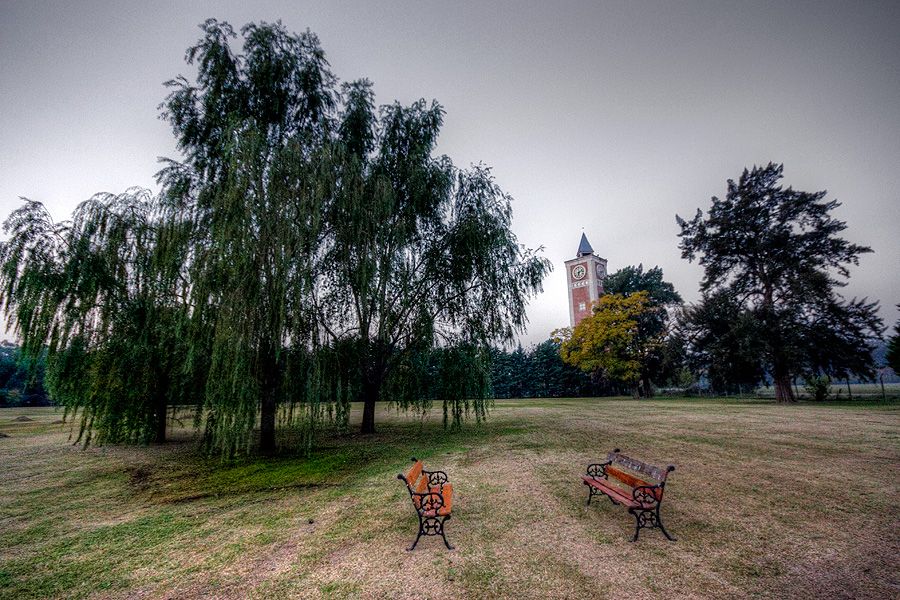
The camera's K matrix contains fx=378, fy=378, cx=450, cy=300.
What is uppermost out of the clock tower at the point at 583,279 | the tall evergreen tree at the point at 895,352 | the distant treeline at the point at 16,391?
the clock tower at the point at 583,279

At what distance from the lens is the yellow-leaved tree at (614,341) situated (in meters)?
34.2

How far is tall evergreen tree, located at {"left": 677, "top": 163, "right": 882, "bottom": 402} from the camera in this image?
22.3 metres

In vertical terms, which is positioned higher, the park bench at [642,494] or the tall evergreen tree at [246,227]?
the tall evergreen tree at [246,227]

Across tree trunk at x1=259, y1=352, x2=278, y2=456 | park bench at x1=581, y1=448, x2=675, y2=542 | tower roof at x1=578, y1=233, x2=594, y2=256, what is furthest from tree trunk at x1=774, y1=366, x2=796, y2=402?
tower roof at x1=578, y1=233, x2=594, y2=256

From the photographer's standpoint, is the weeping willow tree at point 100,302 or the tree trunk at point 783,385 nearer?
the weeping willow tree at point 100,302

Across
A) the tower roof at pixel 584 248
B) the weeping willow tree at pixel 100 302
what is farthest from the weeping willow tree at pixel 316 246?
the tower roof at pixel 584 248

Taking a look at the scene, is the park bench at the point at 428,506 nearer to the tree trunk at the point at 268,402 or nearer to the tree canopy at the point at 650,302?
the tree trunk at the point at 268,402

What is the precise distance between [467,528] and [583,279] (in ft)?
210

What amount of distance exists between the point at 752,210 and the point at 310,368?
30174 mm

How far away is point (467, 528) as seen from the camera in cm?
525

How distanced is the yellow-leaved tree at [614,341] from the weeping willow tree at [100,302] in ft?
106

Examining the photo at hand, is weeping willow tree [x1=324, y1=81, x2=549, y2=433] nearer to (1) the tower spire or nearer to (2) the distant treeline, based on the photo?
(2) the distant treeline

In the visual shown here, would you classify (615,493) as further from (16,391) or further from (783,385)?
(16,391)

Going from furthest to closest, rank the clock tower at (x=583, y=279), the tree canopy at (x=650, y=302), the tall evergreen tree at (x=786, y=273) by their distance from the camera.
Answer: the clock tower at (x=583, y=279) → the tree canopy at (x=650, y=302) → the tall evergreen tree at (x=786, y=273)
